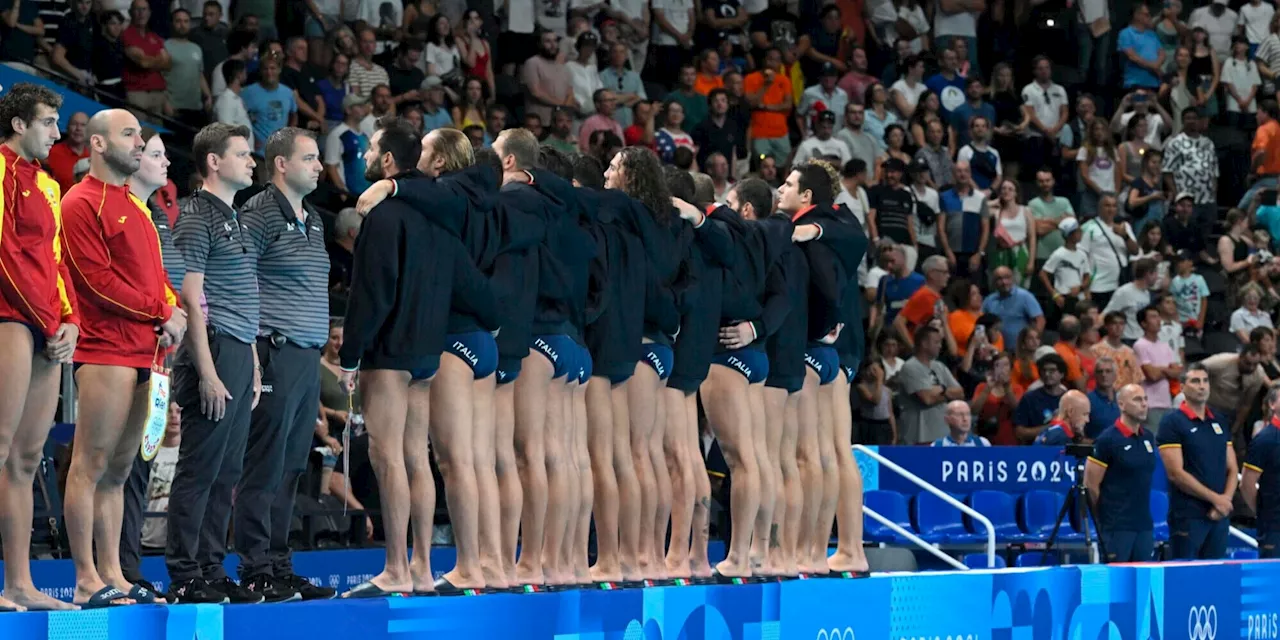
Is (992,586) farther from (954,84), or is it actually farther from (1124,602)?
(954,84)

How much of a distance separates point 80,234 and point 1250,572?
26.1ft

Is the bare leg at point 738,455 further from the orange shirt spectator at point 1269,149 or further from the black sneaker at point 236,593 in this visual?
the orange shirt spectator at point 1269,149

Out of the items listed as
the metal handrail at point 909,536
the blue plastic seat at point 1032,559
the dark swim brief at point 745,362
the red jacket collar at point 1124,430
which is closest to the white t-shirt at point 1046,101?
the blue plastic seat at point 1032,559

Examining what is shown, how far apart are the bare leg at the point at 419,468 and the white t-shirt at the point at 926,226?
34.5 ft

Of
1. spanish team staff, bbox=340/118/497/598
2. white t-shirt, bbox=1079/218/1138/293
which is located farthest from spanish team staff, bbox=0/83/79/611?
white t-shirt, bbox=1079/218/1138/293

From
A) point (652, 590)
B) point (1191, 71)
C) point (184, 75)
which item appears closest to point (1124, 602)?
point (652, 590)

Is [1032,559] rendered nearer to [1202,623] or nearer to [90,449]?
[1202,623]

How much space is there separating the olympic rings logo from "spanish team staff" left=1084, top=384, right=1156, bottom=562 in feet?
4.46

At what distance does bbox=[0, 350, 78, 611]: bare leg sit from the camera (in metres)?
6.48

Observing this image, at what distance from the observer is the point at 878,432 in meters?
15.0

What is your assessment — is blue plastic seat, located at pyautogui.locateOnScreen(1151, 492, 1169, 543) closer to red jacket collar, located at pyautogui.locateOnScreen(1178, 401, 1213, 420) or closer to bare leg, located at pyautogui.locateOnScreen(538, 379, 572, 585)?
red jacket collar, located at pyautogui.locateOnScreen(1178, 401, 1213, 420)

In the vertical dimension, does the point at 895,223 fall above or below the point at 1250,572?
above

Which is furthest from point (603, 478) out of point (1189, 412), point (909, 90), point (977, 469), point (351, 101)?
point (909, 90)

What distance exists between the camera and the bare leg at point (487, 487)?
766 cm
